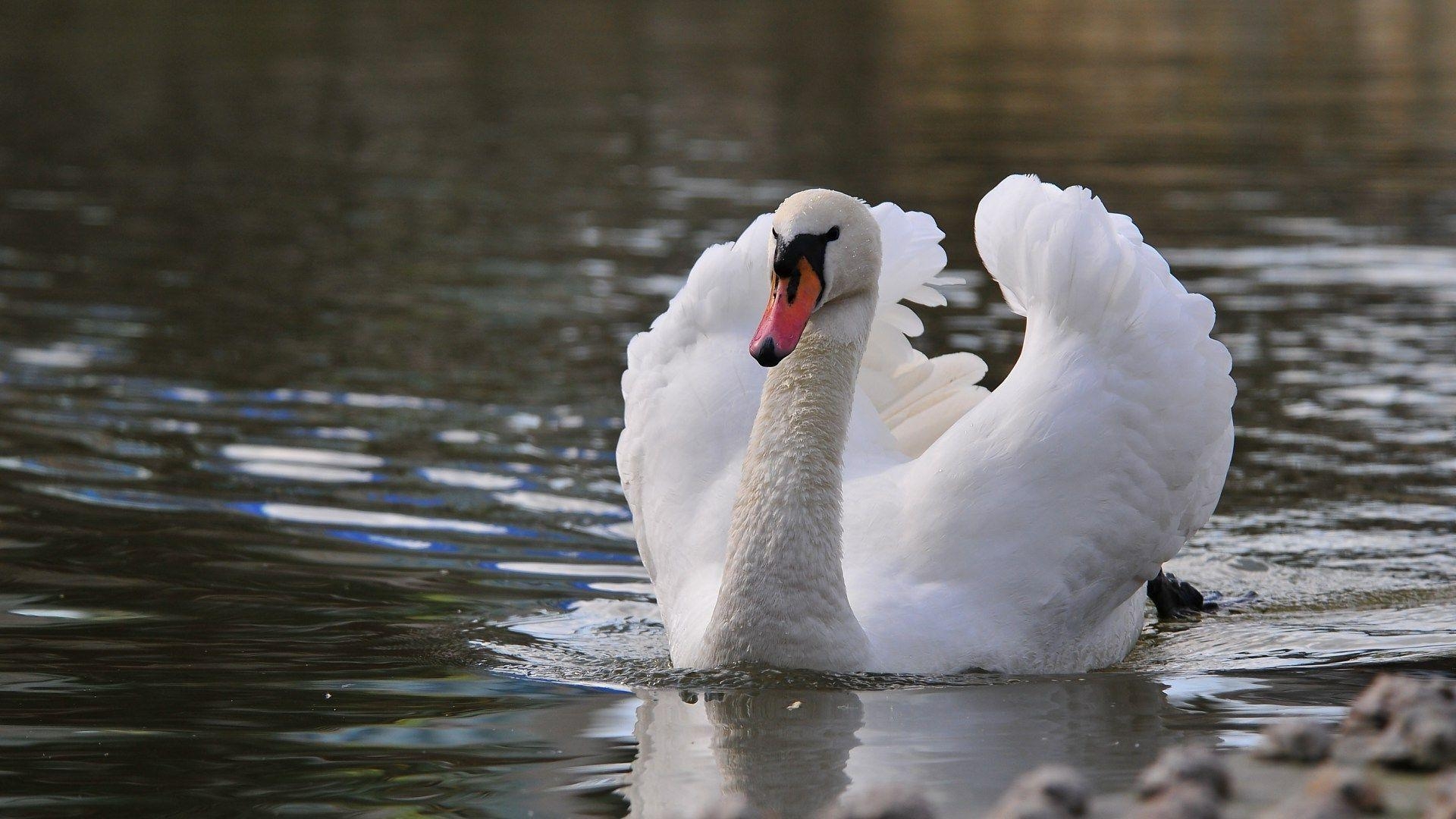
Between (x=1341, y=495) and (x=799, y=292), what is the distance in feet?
12.0

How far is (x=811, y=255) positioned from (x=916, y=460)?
99 centimetres

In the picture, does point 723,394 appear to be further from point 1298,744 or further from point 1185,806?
point 1185,806

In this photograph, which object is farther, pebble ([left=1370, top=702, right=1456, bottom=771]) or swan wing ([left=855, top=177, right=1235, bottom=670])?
swan wing ([left=855, top=177, right=1235, bottom=670])

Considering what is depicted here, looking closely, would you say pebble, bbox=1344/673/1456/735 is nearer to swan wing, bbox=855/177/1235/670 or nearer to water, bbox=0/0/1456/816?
water, bbox=0/0/1456/816

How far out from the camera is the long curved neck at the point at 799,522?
19.0 ft

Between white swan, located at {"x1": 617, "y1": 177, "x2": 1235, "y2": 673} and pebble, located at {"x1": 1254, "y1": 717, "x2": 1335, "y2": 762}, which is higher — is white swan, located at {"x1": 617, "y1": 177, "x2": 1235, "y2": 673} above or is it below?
above

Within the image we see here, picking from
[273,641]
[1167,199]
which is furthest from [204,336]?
[1167,199]

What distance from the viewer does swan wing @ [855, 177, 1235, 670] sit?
607 centimetres

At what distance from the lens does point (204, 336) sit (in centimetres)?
1201

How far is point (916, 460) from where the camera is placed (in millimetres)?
6594

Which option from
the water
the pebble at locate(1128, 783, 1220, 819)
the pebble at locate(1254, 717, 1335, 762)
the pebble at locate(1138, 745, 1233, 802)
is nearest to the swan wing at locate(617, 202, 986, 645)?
the water

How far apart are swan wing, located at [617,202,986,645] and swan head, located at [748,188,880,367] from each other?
0.83 meters

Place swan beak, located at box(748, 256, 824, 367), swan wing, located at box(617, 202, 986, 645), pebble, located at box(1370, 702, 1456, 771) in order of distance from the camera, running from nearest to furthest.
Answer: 1. pebble, located at box(1370, 702, 1456, 771)
2. swan beak, located at box(748, 256, 824, 367)
3. swan wing, located at box(617, 202, 986, 645)

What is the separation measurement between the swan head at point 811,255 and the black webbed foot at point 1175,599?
1.96m
